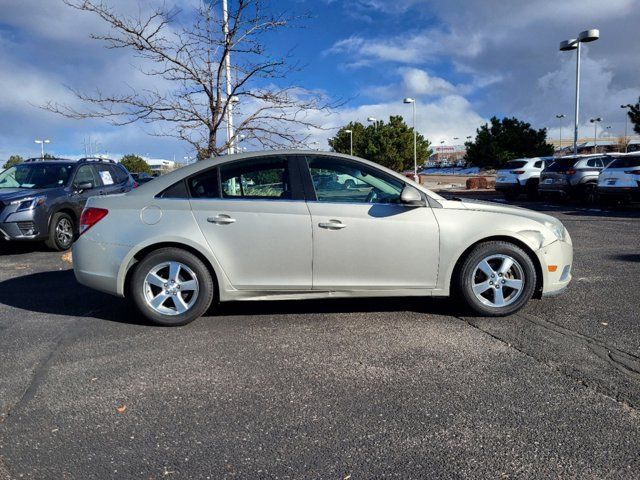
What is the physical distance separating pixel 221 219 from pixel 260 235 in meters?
0.37

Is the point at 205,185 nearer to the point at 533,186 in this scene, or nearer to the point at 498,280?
the point at 498,280

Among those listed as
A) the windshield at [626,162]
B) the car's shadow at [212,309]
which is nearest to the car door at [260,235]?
the car's shadow at [212,309]

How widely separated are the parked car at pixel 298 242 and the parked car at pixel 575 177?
46.1 ft

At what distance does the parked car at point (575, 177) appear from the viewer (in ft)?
57.1

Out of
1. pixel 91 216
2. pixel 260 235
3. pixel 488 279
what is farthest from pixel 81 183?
pixel 488 279

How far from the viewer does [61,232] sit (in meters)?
9.74

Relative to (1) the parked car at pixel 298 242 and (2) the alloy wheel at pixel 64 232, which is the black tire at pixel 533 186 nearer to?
(2) the alloy wheel at pixel 64 232

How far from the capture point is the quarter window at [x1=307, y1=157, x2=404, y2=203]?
488 centimetres

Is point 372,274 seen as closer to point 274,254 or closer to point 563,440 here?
point 274,254

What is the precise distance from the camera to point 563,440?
9.11 ft

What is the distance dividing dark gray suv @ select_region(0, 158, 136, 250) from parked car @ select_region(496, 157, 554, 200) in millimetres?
14705

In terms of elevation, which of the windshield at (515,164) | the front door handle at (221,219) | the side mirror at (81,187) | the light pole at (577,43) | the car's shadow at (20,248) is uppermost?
the light pole at (577,43)

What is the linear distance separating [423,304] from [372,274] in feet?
3.27

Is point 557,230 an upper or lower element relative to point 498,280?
upper
